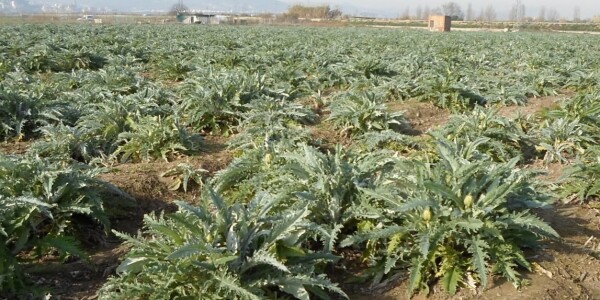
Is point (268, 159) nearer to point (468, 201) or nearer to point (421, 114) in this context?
point (468, 201)

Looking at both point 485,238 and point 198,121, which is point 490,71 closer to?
point 198,121

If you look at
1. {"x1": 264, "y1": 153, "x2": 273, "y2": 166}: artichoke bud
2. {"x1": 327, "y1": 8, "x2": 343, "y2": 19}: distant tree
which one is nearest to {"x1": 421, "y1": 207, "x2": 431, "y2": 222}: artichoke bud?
{"x1": 264, "y1": 153, "x2": 273, "y2": 166}: artichoke bud

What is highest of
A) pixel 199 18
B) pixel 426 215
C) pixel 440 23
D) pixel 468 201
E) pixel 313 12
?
pixel 313 12

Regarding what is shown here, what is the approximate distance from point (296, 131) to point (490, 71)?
10.0 meters

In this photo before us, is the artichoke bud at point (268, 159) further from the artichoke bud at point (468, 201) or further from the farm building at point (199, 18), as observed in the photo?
the farm building at point (199, 18)

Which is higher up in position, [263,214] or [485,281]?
[263,214]

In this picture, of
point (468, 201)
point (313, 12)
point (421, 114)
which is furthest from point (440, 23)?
point (468, 201)

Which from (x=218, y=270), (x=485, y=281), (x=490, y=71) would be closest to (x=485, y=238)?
(x=485, y=281)

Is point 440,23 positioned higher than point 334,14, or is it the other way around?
point 334,14

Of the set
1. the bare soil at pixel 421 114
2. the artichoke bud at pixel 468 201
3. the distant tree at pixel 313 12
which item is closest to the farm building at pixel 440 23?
the distant tree at pixel 313 12

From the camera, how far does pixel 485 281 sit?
3.15 metres

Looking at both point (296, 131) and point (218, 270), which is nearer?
point (218, 270)

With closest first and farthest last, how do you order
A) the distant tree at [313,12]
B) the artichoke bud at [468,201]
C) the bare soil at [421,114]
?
the artichoke bud at [468,201]
the bare soil at [421,114]
the distant tree at [313,12]

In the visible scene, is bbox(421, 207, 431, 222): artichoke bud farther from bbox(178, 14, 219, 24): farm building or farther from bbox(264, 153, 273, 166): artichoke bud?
bbox(178, 14, 219, 24): farm building
